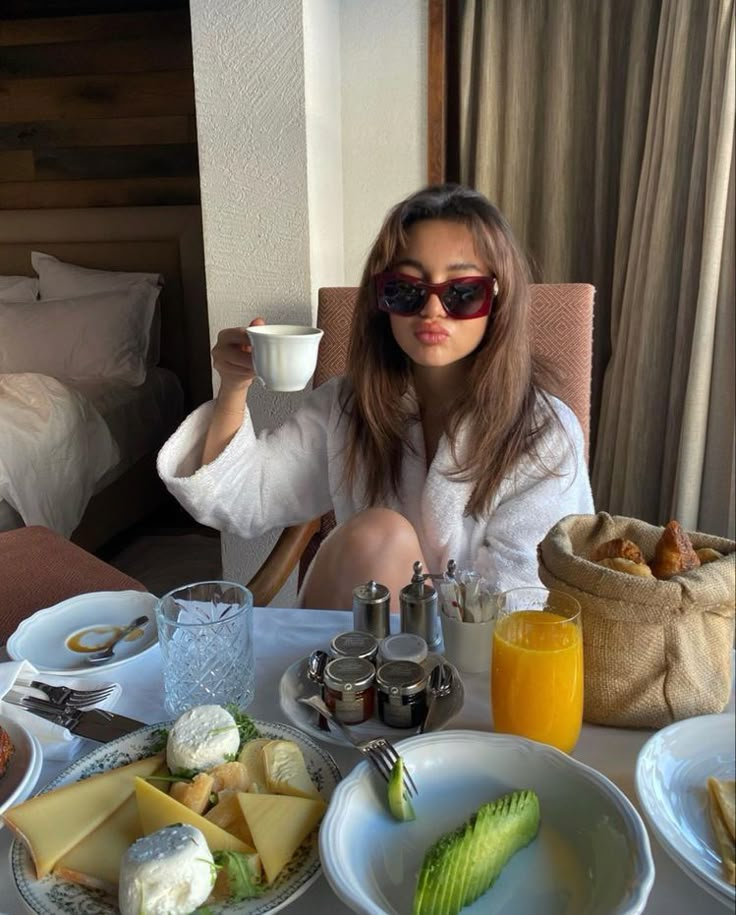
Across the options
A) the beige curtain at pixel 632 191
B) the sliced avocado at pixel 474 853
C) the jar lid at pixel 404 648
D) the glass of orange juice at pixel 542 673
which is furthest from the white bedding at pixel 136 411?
the sliced avocado at pixel 474 853

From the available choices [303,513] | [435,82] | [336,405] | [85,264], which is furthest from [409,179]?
[85,264]

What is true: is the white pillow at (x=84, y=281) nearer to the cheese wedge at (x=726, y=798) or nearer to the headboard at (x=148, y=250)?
the headboard at (x=148, y=250)

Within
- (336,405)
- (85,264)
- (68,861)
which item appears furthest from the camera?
(85,264)

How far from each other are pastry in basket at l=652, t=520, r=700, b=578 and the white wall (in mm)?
1409

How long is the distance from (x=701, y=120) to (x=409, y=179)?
29.9 inches

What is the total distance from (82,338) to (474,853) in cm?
302

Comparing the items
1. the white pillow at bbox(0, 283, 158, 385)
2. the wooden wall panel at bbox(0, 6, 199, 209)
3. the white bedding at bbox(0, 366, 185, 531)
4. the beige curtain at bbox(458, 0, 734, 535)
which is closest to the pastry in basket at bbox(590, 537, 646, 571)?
the beige curtain at bbox(458, 0, 734, 535)

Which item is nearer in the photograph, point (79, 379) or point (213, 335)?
point (213, 335)

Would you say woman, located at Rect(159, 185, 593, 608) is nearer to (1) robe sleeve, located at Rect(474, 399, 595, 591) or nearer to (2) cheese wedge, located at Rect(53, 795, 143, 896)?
(1) robe sleeve, located at Rect(474, 399, 595, 591)

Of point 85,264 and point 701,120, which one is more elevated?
point 701,120

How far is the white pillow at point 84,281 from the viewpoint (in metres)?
3.27

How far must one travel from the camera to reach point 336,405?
1.45 m

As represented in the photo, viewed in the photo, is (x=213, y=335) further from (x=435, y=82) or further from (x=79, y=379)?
(x=79, y=379)

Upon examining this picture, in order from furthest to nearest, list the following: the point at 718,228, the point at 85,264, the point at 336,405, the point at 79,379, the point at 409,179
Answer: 1. the point at 85,264
2. the point at 79,379
3. the point at 409,179
4. the point at 718,228
5. the point at 336,405
